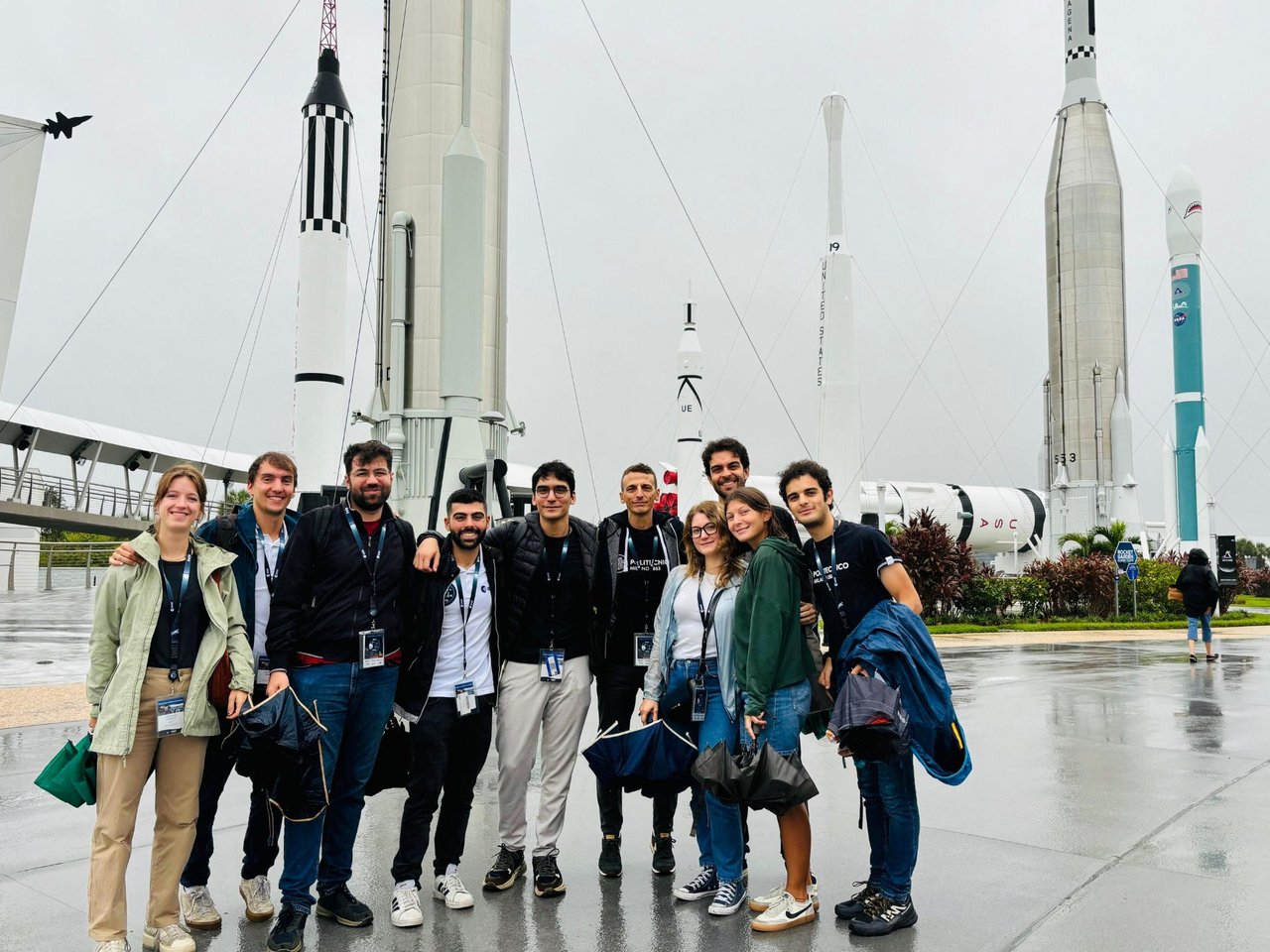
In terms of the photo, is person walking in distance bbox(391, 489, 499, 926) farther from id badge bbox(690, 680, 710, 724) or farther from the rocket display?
the rocket display

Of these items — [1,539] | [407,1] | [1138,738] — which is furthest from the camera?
[1,539]

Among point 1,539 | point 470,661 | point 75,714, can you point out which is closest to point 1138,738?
point 470,661

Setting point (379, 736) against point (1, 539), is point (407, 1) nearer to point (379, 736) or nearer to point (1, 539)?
point (379, 736)

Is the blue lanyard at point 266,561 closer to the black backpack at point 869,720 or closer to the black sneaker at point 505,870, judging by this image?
the black sneaker at point 505,870

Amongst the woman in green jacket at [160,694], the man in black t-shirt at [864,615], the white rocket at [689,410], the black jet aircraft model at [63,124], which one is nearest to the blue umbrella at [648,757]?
the man in black t-shirt at [864,615]

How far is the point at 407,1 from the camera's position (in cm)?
1309

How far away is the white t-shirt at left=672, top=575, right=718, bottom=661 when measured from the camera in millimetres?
4199

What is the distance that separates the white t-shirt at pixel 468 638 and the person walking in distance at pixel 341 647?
19 cm

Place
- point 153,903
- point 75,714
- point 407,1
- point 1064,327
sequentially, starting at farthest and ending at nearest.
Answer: point 1064,327, point 407,1, point 75,714, point 153,903

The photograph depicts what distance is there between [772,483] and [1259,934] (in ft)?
98.4

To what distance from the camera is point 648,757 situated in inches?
164

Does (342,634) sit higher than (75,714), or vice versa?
(342,634)

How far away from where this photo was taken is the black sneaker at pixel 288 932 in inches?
137

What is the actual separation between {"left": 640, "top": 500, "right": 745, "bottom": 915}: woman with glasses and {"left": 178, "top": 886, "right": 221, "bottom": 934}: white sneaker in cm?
186
